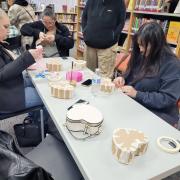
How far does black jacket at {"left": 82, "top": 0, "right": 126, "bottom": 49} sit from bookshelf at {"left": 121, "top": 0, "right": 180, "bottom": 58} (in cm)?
49

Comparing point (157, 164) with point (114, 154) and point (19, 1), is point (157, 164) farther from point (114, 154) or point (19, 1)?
point (19, 1)

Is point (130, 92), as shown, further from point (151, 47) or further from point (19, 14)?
point (19, 14)

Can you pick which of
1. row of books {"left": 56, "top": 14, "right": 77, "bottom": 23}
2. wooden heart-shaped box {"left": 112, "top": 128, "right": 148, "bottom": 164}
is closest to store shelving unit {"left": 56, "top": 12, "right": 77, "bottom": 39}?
row of books {"left": 56, "top": 14, "right": 77, "bottom": 23}

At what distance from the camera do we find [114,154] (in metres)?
0.82

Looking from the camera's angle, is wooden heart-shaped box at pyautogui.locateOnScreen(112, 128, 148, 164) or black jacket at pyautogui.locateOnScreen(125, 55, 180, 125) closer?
wooden heart-shaped box at pyautogui.locateOnScreen(112, 128, 148, 164)

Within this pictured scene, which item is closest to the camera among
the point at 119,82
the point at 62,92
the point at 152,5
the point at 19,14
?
the point at 62,92

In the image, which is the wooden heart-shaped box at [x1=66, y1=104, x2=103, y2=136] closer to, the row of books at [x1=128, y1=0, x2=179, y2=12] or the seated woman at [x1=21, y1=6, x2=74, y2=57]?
the seated woman at [x1=21, y1=6, x2=74, y2=57]

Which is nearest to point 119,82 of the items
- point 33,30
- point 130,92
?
point 130,92

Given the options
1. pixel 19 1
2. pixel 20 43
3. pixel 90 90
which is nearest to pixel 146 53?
pixel 90 90

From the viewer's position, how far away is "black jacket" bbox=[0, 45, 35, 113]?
1.38 meters

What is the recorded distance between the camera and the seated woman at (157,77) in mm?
1337

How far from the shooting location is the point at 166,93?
134 cm

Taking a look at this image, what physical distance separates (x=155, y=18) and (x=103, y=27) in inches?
35.7

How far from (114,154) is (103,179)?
0.41 ft
